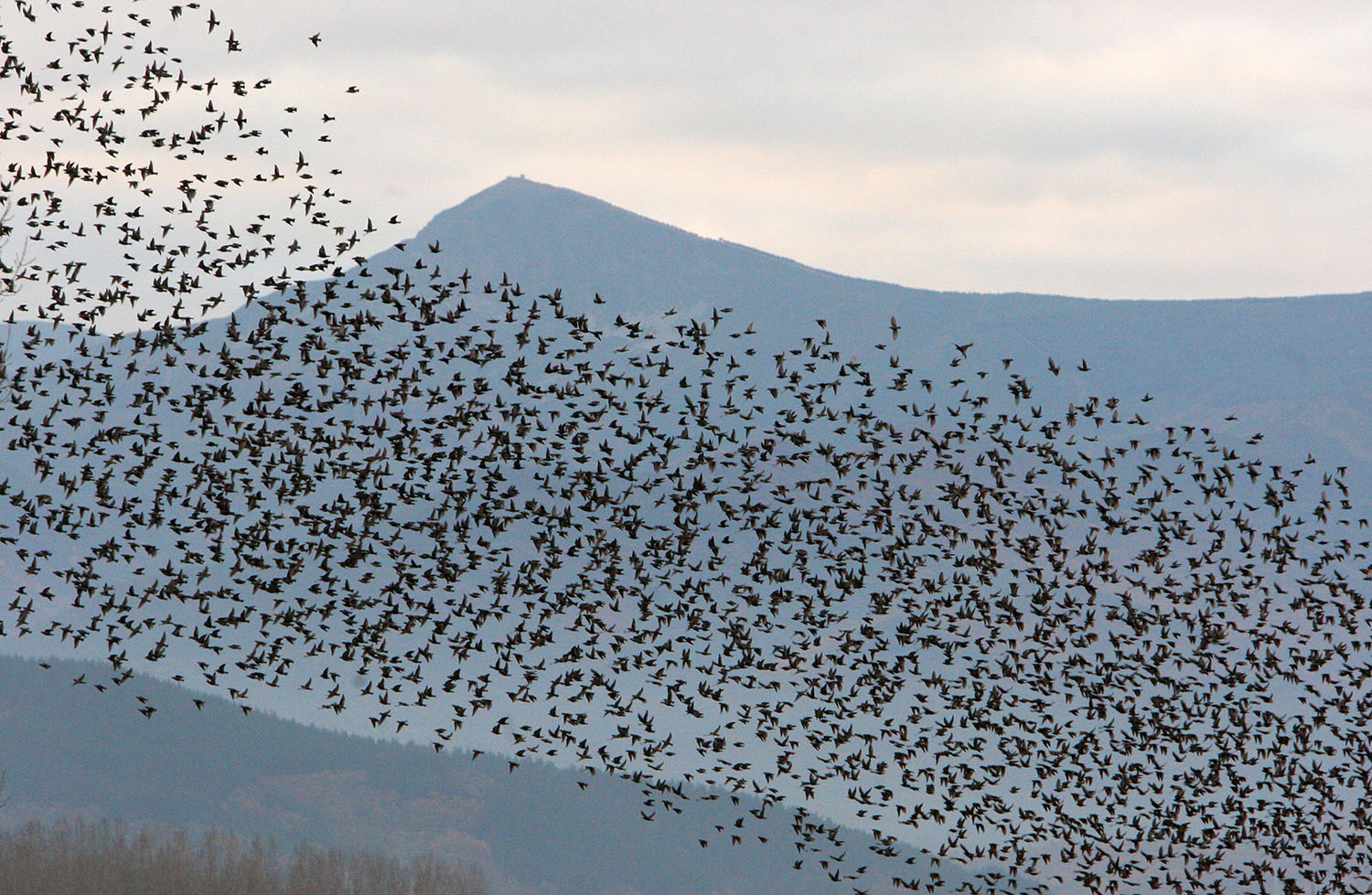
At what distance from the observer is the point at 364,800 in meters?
106

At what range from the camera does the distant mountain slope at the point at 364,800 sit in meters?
98.2

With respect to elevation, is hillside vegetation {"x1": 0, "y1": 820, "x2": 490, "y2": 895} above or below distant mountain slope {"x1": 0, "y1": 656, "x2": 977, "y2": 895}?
above

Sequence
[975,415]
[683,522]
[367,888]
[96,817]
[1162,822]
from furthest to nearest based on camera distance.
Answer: [96,817] < [367,888] < [1162,822] < [683,522] < [975,415]

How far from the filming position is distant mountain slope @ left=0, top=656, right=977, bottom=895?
9819 cm

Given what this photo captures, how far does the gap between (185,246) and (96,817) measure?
88.4 m

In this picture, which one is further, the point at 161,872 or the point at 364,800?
the point at 364,800

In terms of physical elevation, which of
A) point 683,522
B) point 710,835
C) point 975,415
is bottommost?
point 710,835

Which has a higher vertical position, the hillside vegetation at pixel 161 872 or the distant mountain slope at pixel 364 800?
the hillside vegetation at pixel 161 872

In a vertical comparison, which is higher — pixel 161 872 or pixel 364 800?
pixel 161 872

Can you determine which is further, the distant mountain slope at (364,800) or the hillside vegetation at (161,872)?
the distant mountain slope at (364,800)

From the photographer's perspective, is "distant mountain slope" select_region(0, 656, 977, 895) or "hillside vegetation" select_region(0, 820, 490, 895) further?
"distant mountain slope" select_region(0, 656, 977, 895)

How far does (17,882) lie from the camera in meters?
25.9

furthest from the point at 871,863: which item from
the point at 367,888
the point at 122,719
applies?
the point at 367,888

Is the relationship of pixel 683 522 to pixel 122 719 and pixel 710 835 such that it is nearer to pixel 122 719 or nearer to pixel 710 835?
pixel 710 835
